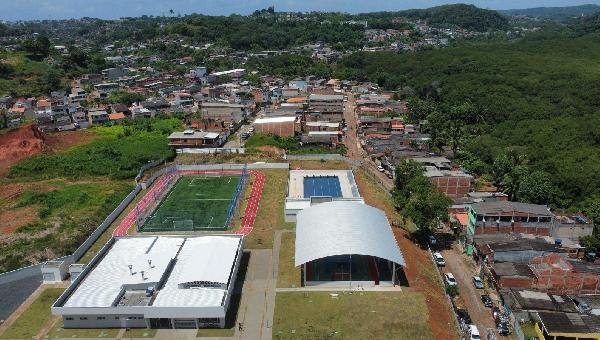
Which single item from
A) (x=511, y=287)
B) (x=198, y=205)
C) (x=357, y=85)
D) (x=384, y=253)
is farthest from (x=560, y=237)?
(x=357, y=85)

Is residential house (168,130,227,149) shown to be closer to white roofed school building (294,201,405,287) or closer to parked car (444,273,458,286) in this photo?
white roofed school building (294,201,405,287)

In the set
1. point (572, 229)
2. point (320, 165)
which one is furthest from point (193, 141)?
point (572, 229)

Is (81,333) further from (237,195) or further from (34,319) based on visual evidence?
(237,195)

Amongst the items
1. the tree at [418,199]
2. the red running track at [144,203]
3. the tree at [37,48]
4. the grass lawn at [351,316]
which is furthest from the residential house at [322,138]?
the tree at [37,48]

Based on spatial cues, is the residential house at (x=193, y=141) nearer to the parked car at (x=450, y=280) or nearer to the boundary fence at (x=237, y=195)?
the boundary fence at (x=237, y=195)

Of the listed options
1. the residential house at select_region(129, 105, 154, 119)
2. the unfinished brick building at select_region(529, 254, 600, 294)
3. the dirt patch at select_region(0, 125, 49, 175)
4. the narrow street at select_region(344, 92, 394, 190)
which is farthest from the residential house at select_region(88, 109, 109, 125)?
the unfinished brick building at select_region(529, 254, 600, 294)

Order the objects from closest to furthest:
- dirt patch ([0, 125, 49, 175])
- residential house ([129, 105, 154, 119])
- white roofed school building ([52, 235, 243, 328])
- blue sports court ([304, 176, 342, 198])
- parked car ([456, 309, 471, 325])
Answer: white roofed school building ([52, 235, 243, 328])
parked car ([456, 309, 471, 325])
blue sports court ([304, 176, 342, 198])
dirt patch ([0, 125, 49, 175])
residential house ([129, 105, 154, 119])

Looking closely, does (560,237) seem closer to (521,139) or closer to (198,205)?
(521,139)
